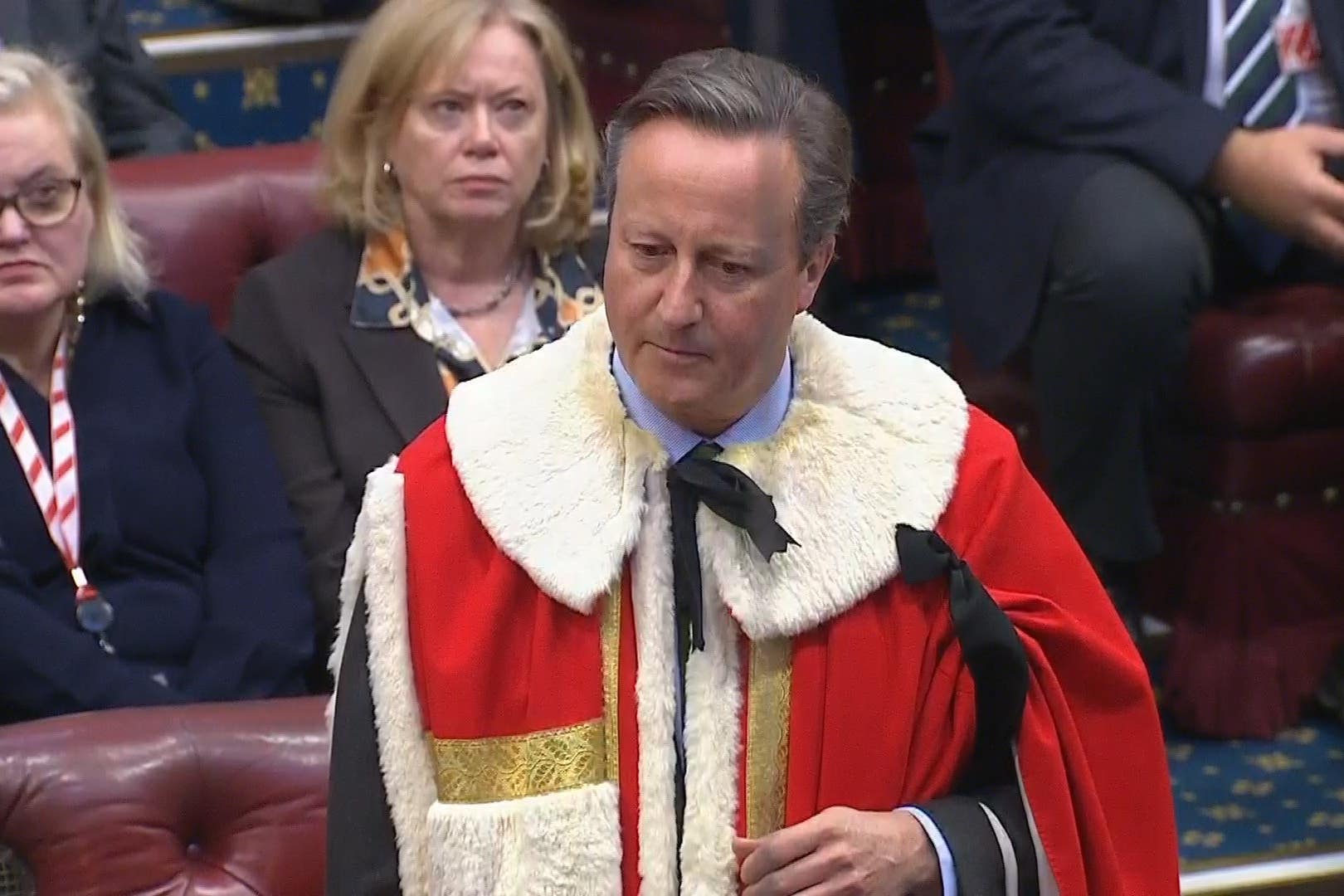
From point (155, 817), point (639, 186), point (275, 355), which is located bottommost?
point (155, 817)

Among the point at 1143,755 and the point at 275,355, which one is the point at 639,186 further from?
the point at 275,355

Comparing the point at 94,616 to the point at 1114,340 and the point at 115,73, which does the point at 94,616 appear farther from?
the point at 1114,340

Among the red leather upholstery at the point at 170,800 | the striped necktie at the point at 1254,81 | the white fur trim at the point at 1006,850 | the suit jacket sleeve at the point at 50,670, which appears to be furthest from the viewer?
the striped necktie at the point at 1254,81

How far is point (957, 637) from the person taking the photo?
152 cm

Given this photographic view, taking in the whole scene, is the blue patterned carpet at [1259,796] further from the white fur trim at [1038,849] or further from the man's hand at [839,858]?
the man's hand at [839,858]

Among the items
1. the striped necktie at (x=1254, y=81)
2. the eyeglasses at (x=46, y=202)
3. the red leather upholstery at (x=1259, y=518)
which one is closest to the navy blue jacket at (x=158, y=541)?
the eyeglasses at (x=46, y=202)

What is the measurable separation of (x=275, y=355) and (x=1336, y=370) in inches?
53.6

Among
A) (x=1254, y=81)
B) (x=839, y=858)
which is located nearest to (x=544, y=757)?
(x=839, y=858)

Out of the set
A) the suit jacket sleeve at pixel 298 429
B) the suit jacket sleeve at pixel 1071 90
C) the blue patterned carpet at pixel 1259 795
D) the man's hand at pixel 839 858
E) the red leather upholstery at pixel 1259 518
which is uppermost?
the suit jacket sleeve at pixel 1071 90

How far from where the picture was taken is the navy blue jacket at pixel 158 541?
2.08m

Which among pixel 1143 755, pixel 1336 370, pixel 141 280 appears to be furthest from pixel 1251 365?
pixel 141 280

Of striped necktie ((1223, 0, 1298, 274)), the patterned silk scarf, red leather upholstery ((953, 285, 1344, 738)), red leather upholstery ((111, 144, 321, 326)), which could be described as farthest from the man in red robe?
striped necktie ((1223, 0, 1298, 274))

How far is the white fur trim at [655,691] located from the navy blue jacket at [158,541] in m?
0.76

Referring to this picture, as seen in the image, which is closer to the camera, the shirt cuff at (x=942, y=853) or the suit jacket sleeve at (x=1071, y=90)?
the shirt cuff at (x=942, y=853)
